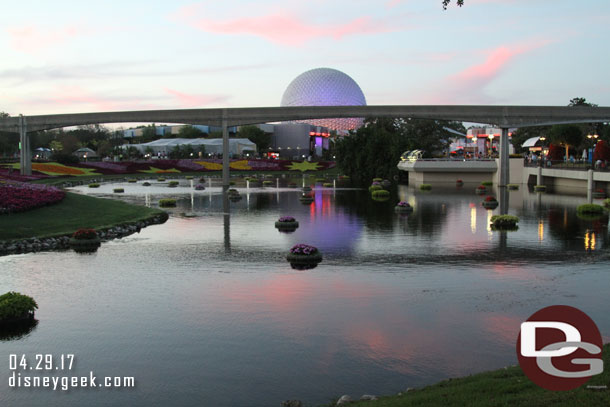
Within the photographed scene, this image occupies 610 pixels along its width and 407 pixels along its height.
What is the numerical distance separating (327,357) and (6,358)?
743 centimetres

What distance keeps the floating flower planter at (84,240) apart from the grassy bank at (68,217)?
1.63 m

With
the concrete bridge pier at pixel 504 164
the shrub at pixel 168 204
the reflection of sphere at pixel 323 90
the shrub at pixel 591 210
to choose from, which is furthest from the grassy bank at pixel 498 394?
the reflection of sphere at pixel 323 90

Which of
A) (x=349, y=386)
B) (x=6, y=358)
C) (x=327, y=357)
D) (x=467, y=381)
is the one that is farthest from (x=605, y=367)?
(x=6, y=358)

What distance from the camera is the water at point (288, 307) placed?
1266 cm

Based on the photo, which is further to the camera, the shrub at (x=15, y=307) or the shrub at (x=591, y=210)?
the shrub at (x=591, y=210)

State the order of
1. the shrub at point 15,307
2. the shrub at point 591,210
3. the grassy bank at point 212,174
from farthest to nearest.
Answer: the grassy bank at point 212,174 → the shrub at point 591,210 → the shrub at point 15,307

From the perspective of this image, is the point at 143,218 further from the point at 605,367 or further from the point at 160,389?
the point at 605,367

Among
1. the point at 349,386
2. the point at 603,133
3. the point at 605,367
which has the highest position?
the point at 603,133

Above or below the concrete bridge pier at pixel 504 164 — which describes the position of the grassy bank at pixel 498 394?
below

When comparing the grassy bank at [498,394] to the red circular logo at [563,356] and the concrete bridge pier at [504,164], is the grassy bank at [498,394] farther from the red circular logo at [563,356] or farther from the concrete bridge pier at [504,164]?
the concrete bridge pier at [504,164]

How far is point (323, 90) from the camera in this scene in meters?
171

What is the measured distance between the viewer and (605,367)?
10461 millimetres

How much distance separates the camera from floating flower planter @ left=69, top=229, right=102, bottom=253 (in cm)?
2883
